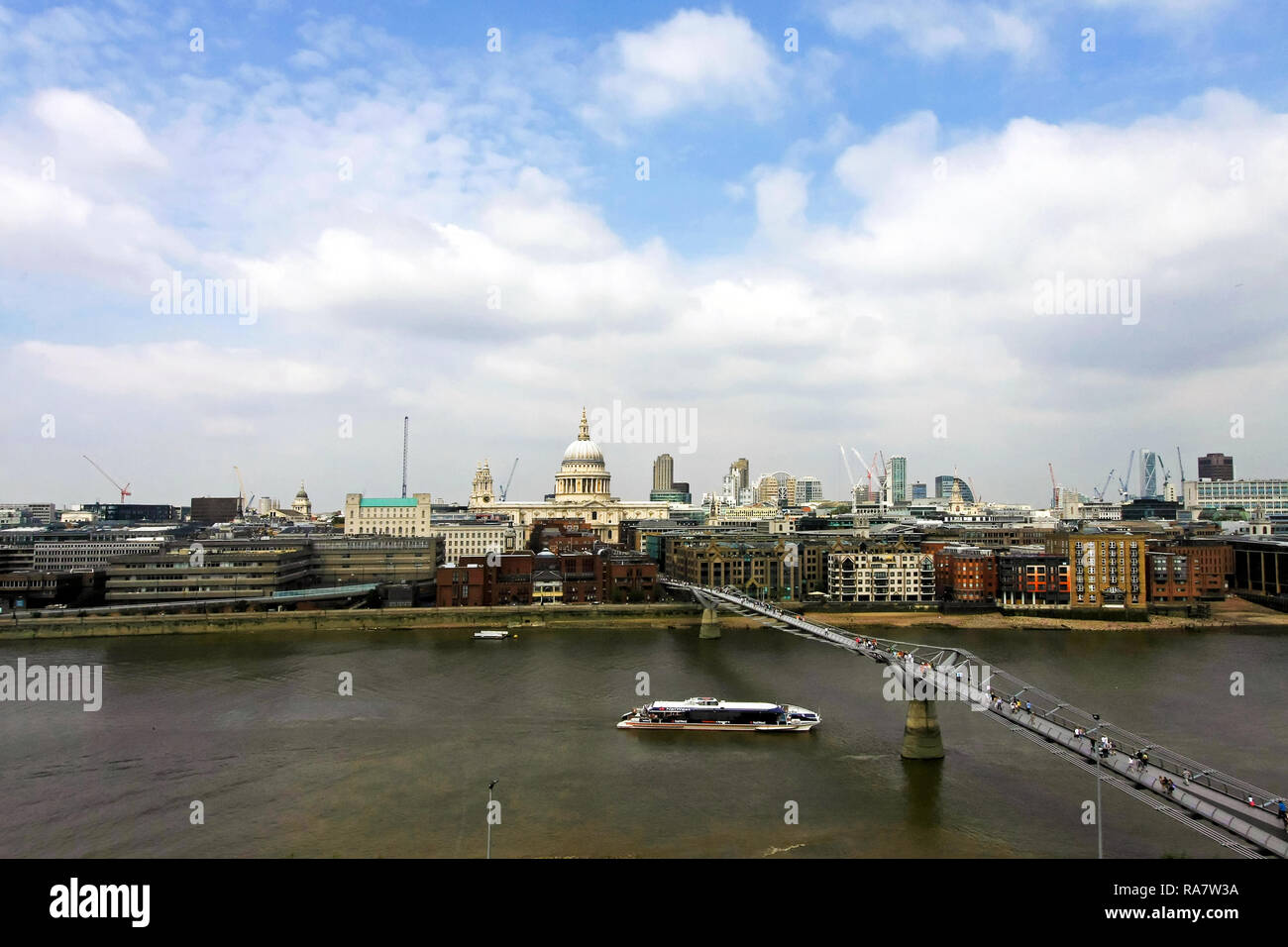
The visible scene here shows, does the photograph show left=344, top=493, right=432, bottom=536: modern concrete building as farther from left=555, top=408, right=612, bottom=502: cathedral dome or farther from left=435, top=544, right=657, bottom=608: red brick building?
left=435, top=544, right=657, bottom=608: red brick building

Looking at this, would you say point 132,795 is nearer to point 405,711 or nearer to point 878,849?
point 405,711

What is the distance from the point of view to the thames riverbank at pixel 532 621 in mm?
31438

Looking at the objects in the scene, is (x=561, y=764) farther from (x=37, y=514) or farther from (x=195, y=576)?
(x=37, y=514)

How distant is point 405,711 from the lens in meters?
19.0

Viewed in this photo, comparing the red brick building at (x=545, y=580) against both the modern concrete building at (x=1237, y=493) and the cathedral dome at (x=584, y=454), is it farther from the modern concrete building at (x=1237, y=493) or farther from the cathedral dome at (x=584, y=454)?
the modern concrete building at (x=1237, y=493)

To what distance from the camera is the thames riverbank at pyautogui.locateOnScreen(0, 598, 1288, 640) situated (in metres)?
31.4

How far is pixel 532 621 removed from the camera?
3438 centimetres

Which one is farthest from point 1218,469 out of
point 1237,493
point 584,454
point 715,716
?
point 715,716

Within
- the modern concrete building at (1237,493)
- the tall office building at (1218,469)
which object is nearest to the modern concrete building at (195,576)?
the modern concrete building at (1237,493)

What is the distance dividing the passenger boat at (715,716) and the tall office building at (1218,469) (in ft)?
418

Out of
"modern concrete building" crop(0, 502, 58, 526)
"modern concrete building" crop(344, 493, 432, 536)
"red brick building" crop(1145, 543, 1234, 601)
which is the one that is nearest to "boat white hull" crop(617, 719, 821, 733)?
"red brick building" crop(1145, 543, 1234, 601)
